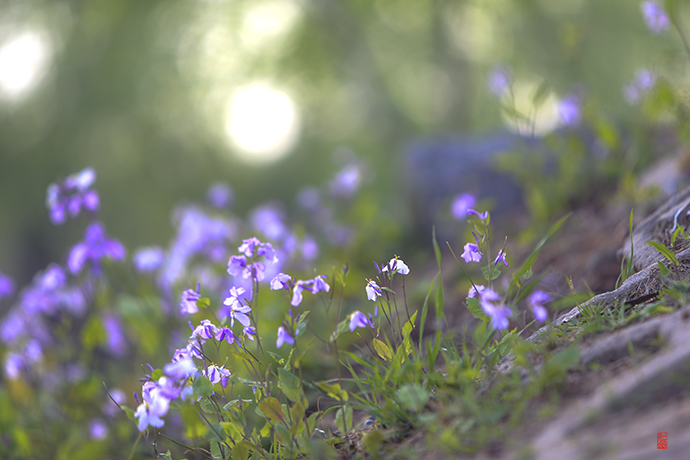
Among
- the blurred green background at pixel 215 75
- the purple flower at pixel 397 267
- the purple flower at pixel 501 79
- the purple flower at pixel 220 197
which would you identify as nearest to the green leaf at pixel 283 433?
the purple flower at pixel 397 267

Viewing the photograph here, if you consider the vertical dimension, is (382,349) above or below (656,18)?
below

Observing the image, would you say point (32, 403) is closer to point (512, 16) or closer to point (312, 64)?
point (312, 64)

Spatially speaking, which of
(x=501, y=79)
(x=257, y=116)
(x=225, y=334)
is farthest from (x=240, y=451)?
(x=257, y=116)

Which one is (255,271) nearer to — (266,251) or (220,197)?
(266,251)

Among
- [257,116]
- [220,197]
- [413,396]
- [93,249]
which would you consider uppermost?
[257,116]

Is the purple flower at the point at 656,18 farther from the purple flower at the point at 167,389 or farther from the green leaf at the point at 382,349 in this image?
the purple flower at the point at 167,389

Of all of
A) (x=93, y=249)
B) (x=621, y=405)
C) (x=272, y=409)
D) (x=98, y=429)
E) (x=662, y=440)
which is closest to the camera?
(x=662, y=440)
